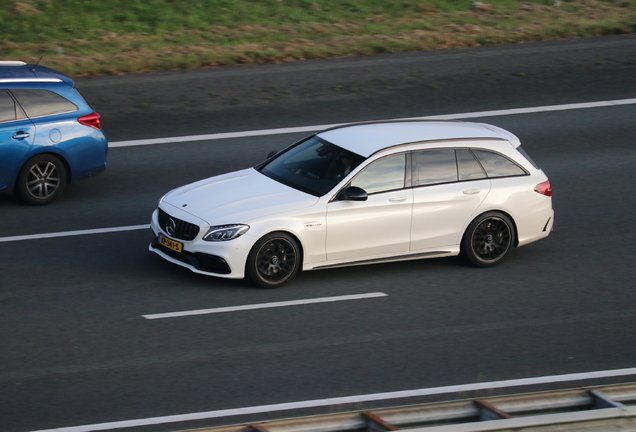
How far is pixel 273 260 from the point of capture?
32.4 feet

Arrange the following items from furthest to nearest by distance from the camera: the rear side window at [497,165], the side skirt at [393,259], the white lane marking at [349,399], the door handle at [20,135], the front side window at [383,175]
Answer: the door handle at [20,135] → the rear side window at [497,165] → the front side window at [383,175] → the side skirt at [393,259] → the white lane marking at [349,399]

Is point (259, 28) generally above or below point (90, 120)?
above

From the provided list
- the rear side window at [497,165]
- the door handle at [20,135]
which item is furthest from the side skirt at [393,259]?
the door handle at [20,135]

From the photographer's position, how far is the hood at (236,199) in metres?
9.83

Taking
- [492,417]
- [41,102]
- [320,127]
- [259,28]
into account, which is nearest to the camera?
[492,417]

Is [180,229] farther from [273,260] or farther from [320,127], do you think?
[320,127]

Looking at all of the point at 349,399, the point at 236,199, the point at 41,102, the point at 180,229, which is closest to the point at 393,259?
the point at 236,199

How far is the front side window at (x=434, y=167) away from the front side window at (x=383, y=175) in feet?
0.64

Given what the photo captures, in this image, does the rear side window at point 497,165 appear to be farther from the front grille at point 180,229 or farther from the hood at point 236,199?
the front grille at point 180,229

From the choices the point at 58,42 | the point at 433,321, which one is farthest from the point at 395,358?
the point at 58,42

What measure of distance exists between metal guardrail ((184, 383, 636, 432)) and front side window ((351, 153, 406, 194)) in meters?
4.55

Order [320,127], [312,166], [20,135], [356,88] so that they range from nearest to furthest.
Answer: [312,166] → [20,135] → [320,127] → [356,88]

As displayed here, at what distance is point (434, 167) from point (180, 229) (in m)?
3.07

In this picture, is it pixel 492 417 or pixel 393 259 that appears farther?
pixel 393 259
